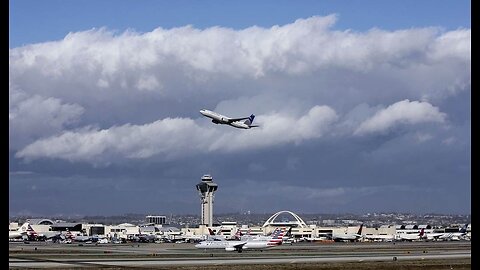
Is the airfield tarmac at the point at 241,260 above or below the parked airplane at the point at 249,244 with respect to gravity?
below

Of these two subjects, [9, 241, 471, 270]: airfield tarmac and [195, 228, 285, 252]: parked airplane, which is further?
[195, 228, 285, 252]: parked airplane

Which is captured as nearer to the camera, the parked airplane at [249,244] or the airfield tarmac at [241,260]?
the airfield tarmac at [241,260]

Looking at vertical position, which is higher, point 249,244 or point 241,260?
point 249,244

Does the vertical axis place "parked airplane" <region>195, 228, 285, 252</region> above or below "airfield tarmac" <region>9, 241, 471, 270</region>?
above

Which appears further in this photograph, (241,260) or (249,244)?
(249,244)
